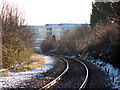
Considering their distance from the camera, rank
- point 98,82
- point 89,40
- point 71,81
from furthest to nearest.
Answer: point 89,40 < point 71,81 < point 98,82

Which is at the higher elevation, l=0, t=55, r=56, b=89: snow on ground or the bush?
the bush

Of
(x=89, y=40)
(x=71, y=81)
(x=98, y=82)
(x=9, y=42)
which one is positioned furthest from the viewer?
(x=89, y=40)

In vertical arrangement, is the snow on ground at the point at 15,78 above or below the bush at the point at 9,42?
below

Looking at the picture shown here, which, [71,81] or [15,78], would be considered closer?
[71,81]

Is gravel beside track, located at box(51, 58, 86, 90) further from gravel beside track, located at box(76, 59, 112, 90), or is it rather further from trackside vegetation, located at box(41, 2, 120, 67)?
trackside vegetation, located at box(41, 2, 120, 67)

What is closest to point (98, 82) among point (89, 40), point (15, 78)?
point (15, 78)

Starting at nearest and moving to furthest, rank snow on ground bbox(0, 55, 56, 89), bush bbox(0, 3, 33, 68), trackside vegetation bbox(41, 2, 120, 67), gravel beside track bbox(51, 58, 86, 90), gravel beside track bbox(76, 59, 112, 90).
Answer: gravel beside track bbox(76, 59, 112, 90), gravel beside track bbox(51, 58, 86, 90), snow on ground bbox(0, 55, 56, 89), bush bbox(0, 3, 33, 68), trackside vegetation bbox(41, 2, 120, 67)

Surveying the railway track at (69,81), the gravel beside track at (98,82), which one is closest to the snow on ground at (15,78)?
the railway track at (69,81)

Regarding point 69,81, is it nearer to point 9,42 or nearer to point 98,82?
point 98,82

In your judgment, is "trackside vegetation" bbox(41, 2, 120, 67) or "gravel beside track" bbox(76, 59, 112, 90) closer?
"gravel beside track" bbox(76, 59, 112, 90)

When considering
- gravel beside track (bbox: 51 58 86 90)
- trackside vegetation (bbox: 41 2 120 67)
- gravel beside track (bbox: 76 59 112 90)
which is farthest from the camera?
trackside vegetation (bbox: 41 2 120 67)

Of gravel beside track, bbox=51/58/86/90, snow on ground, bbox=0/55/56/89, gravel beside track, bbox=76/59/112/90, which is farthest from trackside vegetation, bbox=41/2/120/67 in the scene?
snow on ground, bbox=0/55/56/89

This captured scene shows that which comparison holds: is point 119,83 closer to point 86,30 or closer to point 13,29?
point 13,29

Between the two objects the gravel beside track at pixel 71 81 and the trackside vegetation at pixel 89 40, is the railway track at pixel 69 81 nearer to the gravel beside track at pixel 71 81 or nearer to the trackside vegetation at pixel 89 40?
the gravel beside track at pixel 71 81
